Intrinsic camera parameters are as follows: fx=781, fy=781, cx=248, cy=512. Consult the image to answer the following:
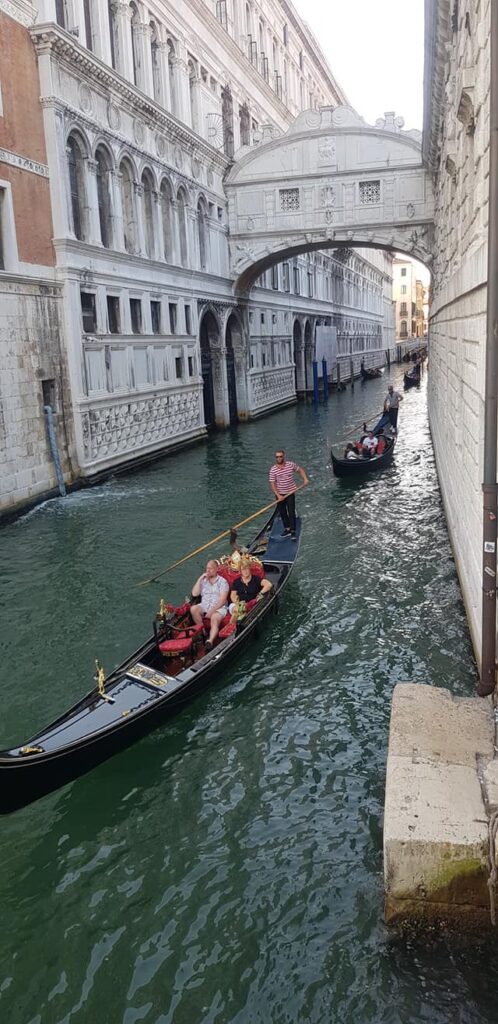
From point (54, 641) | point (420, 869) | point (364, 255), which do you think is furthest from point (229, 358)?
point (364, 255)

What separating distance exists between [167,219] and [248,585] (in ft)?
45.3

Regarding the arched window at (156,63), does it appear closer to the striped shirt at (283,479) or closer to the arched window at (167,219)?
the arched window at (167,219)

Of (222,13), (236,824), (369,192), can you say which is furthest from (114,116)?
(236,824)

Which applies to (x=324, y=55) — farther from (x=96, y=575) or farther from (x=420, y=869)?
(x=420, y=869)

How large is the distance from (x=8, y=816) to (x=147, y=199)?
15766 mm

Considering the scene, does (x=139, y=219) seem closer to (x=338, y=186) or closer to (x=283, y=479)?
(x=338, y=186)

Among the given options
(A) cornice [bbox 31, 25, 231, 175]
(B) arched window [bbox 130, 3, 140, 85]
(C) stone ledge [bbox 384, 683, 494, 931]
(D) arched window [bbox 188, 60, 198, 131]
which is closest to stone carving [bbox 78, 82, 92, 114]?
(A) cornice [bbox 31, 25, 231, 175]

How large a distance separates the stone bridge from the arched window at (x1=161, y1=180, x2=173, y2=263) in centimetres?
399

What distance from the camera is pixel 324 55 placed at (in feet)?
121

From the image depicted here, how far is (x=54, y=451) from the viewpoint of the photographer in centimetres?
1374

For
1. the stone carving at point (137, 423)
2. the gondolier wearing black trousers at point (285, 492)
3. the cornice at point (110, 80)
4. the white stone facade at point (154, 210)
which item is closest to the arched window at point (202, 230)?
the white stone facade at point (154, 210)

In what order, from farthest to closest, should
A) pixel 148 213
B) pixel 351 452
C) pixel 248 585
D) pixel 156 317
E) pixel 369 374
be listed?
pixel 369 374 < pixel 156 317 < pixel 148 213 < pixel 351 452 < pixel 248 585

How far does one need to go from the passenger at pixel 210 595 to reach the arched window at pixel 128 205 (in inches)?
446

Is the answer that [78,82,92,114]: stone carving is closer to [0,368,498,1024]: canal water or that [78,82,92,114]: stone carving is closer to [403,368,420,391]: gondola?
[0,368,498,1024]: canal water
